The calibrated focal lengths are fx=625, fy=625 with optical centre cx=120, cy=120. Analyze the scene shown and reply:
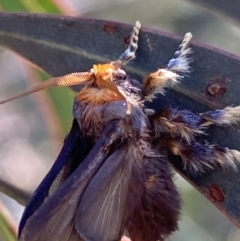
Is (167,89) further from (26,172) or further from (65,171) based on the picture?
(26,172)

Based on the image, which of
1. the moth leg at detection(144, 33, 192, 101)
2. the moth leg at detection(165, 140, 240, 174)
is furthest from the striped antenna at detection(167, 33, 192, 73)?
the moth leg at detection(165, 140, 240, 174)

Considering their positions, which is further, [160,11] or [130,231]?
[160,11]

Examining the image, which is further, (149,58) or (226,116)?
(149,58)

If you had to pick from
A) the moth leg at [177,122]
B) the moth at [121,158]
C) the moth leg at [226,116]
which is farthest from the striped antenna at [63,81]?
the moth leg at [226,116]

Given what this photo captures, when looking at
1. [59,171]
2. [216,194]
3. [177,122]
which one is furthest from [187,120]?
[59,171]

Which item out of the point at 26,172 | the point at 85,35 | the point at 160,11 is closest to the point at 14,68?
the point at 26,172

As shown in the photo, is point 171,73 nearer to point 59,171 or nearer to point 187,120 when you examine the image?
point 187,120

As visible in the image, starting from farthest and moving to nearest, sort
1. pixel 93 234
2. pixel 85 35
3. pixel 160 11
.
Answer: pixel 160 11
pixel 85 35
pixel 93 234
